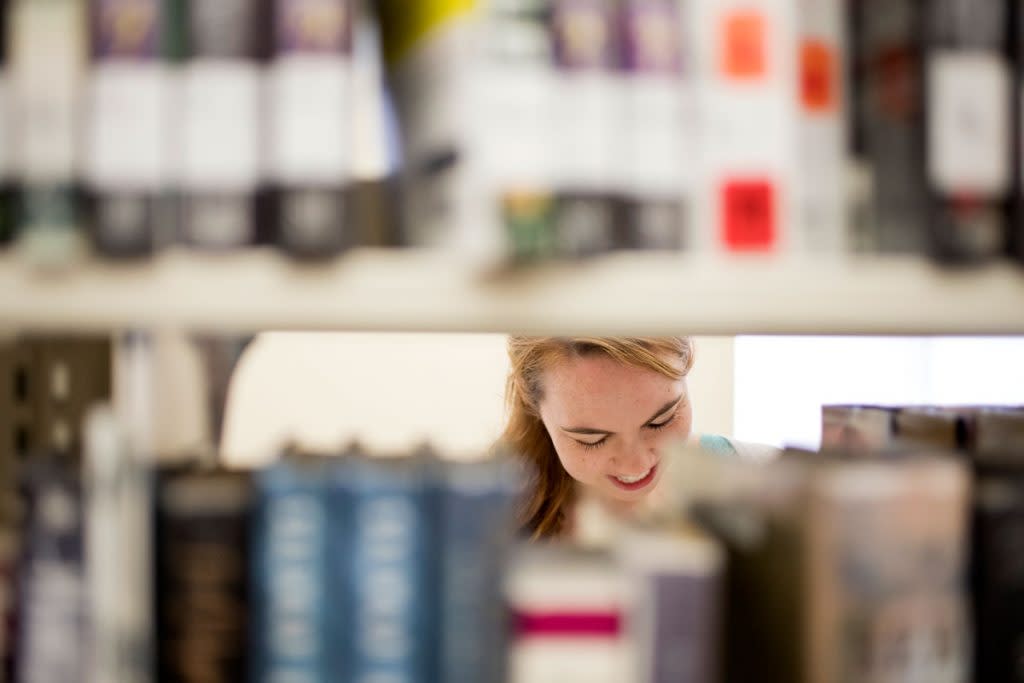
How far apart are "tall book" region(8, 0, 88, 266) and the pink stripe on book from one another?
42 centimetres

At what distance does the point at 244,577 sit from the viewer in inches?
24.0

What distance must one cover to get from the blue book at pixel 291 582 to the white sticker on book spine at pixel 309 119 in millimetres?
219

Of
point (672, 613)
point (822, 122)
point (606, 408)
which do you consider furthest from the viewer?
point (606, 408)

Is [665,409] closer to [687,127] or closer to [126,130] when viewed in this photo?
[687,127]

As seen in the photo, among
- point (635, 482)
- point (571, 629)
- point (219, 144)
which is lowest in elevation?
point (635, 482)

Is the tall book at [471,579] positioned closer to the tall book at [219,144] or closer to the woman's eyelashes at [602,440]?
the tall book at [219,144]

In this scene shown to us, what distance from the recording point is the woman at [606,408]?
1.62m

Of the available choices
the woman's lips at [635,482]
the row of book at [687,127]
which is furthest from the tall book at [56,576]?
the woman's lips at [635,482]

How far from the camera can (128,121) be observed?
1.90ft

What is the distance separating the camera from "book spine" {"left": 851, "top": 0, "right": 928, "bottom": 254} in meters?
0.62

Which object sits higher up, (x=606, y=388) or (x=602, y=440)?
(x=606, y=388)

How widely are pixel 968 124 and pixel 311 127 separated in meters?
0.50

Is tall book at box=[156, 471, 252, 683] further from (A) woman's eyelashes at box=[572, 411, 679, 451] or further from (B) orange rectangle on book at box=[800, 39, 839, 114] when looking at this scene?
(A) woman's eyelashes at box=[572, 411, 679, 451]

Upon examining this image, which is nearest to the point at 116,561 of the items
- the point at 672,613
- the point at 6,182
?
the point at 6,182
